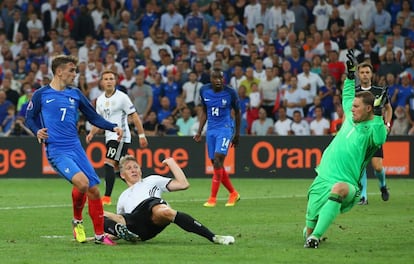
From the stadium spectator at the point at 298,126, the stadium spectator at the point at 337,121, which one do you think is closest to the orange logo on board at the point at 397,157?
→ the stadium spectator at the point at 337,121

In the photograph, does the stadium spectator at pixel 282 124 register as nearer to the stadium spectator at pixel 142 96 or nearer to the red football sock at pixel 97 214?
the stadium spectator at pixel 142 96

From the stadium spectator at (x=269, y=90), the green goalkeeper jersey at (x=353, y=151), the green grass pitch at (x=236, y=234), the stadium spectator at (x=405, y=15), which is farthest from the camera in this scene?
the stadium spectator at (x=405, y=15)

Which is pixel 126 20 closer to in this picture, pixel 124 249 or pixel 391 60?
pixel 391 60

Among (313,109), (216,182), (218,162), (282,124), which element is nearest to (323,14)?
(313,109)

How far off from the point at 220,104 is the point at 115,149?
6.84 ft

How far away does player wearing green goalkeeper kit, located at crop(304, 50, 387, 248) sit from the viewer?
11.6m

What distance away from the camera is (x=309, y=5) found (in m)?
30.8

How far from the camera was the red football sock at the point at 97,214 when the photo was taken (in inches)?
490

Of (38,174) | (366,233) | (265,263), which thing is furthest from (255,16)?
(265,263)

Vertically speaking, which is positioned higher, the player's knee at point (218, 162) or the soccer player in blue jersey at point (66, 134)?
the soccer player in blue jersey at point (66, 134)

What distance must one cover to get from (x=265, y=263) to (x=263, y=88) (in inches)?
687

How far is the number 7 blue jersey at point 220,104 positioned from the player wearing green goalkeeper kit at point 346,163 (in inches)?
285

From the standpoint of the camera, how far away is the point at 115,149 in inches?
755

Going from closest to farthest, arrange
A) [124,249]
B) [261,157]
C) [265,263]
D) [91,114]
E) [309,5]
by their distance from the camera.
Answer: [265,263], [124,249], [91,114], [261,157], [309,5]
